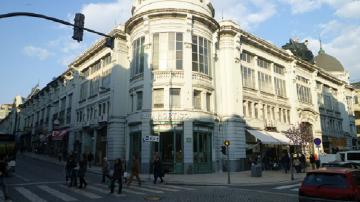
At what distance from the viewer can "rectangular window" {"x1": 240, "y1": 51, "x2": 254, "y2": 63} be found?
3297 cm

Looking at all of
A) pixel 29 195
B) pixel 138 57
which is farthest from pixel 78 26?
pixel 138 57

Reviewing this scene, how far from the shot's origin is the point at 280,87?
38625 millimetres

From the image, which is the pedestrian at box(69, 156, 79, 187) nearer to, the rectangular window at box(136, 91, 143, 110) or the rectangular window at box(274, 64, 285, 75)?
the rectangular window at box(136, 91, 143, 110)

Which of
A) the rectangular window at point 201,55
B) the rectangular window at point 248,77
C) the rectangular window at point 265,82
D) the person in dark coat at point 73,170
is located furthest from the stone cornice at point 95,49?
the person in dark coat at point 73,170

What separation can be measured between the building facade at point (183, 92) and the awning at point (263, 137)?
0.20 meters

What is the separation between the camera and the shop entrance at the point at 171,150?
2450cm

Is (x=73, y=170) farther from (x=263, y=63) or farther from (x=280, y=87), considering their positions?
(x=280, y=87)

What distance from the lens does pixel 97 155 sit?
3394cm

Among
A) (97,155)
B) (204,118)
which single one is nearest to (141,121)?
(204,118)

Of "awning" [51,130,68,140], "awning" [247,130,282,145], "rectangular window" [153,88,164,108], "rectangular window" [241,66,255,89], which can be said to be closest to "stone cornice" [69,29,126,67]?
"rectangular window" [153,88,164,108]

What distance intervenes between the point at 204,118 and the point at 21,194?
1644cm

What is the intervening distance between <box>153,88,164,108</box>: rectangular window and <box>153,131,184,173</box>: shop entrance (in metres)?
2.47

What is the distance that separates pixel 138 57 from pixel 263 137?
14.8 metres

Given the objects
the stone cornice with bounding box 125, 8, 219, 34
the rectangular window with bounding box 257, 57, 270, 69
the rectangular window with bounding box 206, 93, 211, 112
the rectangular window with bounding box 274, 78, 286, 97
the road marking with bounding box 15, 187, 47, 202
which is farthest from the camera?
the rectangular window with bounding box 274, 78, 286, 97
